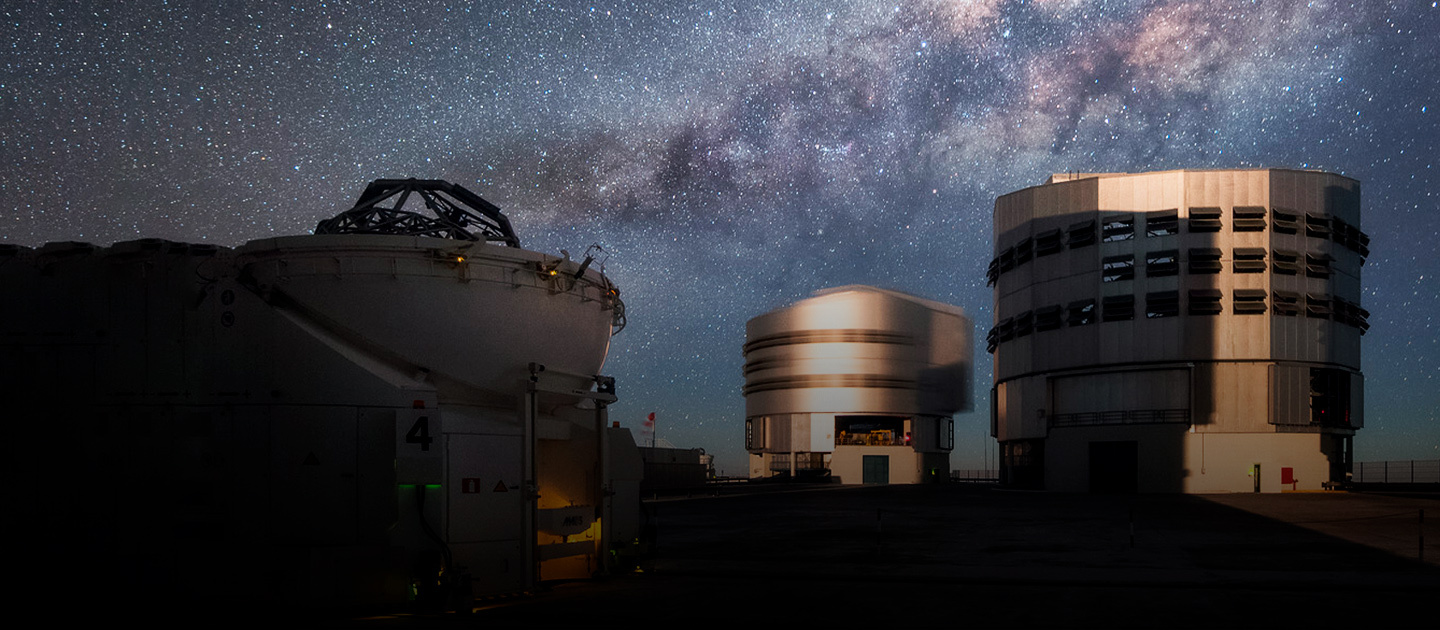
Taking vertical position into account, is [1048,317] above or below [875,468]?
above

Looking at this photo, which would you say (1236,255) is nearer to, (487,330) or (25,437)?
(487,330)

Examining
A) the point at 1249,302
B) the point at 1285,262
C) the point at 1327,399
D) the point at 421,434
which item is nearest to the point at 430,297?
the point at 421,434

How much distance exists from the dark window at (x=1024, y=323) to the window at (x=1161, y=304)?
25.4 feet

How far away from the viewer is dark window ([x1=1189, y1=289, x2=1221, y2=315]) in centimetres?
5666

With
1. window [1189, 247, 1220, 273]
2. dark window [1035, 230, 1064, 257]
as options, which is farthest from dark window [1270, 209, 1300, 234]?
dark window [1035, 230, 1064, 257]

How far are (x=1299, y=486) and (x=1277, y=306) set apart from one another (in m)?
9.80

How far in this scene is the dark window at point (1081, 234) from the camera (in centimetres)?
6056

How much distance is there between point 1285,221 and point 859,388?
127ft

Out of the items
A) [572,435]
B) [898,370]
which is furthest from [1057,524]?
[898,370]

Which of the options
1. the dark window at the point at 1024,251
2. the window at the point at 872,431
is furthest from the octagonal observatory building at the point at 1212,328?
the window at the point at 872,431

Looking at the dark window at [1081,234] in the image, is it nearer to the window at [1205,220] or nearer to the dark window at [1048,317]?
the dark window at [1048,317]

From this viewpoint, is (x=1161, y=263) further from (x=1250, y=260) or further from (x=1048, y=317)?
(x=1048, y=317)

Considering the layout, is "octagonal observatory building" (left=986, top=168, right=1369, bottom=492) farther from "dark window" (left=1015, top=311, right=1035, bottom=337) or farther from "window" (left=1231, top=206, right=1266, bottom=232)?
"dark window" (left=1015, top=311, right=1035, bottom=337)

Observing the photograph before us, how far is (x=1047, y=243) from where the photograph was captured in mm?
63344
